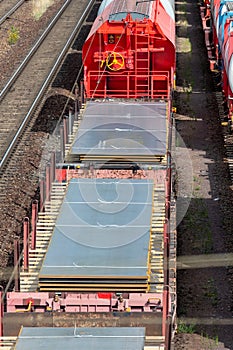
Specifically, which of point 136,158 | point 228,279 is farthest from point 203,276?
point 136,158

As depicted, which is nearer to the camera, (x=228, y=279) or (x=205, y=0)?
(x=228, y=279)

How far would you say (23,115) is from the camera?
79.9 ft

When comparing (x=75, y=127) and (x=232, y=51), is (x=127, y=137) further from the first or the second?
(x=232, y=51)

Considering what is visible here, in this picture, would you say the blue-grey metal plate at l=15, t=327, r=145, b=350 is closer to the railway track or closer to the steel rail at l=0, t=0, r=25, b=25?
the railway track

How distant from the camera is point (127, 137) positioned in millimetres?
17062

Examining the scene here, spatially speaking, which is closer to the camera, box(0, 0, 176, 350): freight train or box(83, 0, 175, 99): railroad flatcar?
box(0, 0, 176, 350): freight train

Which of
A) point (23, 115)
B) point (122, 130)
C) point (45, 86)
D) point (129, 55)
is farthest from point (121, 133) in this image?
point (45, 86)

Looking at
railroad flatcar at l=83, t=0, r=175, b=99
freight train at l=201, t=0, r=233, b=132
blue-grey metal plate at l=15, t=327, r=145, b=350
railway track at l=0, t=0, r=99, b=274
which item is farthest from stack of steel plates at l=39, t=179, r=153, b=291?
freight train at l=201, t=0, r=233, b=132

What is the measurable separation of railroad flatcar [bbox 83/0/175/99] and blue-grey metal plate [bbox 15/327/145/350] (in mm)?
11694

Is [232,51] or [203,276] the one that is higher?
[232,51]

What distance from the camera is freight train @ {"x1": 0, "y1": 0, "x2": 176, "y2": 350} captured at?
1083 centimetres

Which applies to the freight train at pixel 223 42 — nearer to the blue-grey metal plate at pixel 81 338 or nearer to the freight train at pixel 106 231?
the freight train at pixel 106 231

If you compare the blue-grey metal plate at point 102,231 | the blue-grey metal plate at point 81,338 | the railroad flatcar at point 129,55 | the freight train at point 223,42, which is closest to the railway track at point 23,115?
the railroad flatcar at point 129,55

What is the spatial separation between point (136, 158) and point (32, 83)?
481 inches
